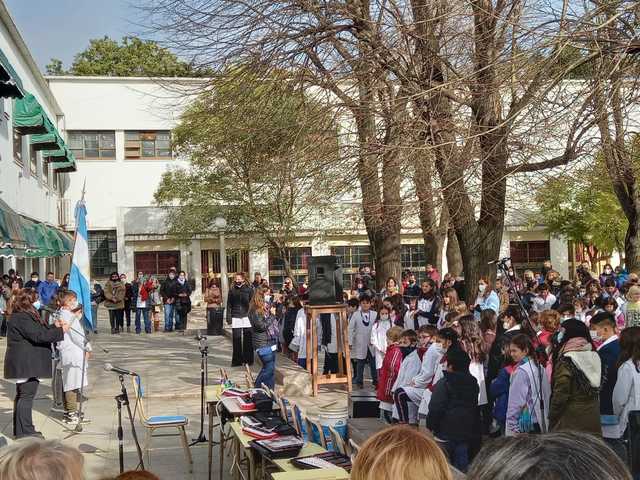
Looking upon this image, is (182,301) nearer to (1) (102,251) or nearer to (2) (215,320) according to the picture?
(2) (215,320)

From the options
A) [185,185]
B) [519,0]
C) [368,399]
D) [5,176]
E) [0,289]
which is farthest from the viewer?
[185,185]

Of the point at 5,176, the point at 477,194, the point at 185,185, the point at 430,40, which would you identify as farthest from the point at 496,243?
the point at 185,185

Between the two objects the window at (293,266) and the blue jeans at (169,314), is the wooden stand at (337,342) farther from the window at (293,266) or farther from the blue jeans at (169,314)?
the window at (293,266)

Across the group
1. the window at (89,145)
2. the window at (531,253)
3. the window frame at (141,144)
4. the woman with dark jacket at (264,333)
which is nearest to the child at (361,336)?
the woman with dark jacket at (264,333)

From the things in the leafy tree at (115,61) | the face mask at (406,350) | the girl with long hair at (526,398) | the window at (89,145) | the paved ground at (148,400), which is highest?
the leafy tree at (115,61)

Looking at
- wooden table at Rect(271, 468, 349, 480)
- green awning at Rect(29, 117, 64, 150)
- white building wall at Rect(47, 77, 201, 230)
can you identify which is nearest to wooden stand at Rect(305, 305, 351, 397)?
wooden table at Rect(271, 468, 349, 480)

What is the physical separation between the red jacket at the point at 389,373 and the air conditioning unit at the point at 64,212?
33.7 m

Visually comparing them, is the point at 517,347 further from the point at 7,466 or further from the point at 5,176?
the point at 5,176

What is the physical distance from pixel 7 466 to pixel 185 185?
29.5 m

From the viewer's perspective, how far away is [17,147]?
28906mm

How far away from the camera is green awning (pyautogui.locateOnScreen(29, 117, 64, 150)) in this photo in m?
30.8

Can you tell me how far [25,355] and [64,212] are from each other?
32264 millimetres

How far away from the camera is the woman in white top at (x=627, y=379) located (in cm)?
703

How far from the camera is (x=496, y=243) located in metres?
13.5
